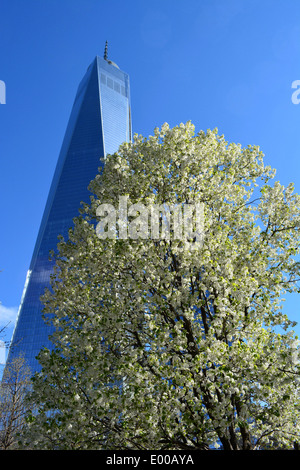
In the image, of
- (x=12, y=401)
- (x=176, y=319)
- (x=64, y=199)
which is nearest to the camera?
(x=176, y=319)

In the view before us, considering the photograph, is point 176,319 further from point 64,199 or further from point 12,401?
point 64,199

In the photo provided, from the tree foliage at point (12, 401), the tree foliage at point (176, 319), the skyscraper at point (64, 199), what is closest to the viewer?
the tree foliage at point (176, 319)

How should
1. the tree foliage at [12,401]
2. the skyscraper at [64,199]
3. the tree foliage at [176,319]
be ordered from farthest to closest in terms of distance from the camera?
1. the skyscraper at [64,199]
2. the tree foliage at [12,401]
3. the tree foliage at [176,319]

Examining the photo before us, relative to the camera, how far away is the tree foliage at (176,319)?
794 cm

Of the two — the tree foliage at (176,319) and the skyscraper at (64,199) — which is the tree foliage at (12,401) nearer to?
the tree foliage at (176,319)

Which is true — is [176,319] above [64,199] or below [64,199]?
below

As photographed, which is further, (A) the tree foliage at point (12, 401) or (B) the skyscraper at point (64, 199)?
(B) the skyscraper at point (64, 199)

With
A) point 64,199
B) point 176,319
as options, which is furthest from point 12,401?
point 64,199

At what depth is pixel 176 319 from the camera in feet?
33.5

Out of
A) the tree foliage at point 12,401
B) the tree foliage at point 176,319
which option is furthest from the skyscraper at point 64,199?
the tree foliage at point 176,319

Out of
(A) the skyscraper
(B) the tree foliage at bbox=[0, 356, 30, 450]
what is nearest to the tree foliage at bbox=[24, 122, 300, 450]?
(B) the tree foliage at bbox=[0, 356, 30, 450]

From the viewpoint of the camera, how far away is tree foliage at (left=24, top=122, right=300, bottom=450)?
7941mm
